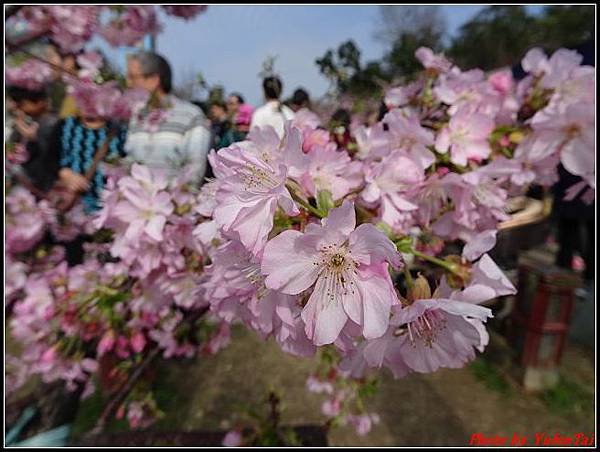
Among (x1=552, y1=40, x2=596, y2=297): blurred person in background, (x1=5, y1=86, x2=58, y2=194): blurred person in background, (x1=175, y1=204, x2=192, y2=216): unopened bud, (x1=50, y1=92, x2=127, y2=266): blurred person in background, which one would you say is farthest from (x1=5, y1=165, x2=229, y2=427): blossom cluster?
(x1=552, y1=40, x2=596, y2=297): blurred person in background

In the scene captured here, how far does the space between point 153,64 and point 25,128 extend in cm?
122

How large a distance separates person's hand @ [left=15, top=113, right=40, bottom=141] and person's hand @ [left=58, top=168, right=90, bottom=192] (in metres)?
0.68

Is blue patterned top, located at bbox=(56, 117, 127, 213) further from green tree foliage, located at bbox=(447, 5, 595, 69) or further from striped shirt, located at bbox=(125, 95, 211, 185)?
green tree foliage, located at bbox=(447, 5, 595, 69)

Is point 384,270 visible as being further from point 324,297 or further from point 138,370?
point 138,370

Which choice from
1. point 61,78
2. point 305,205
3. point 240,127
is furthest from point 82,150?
point 305,205

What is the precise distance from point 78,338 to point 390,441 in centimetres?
165

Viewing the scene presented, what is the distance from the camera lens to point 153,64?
1.70m

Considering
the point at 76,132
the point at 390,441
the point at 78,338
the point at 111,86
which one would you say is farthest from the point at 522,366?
the point at 76,132

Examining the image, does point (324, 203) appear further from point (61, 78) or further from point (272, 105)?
point (61, 78)

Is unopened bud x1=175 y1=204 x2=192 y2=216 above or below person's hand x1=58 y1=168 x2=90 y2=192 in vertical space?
above

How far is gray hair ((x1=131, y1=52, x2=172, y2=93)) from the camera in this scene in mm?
1686

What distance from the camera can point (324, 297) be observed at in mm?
410

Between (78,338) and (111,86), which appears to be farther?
(111,86)

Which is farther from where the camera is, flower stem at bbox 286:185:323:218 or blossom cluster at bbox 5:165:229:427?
blossom cluster at bbox 5:165:229:427
